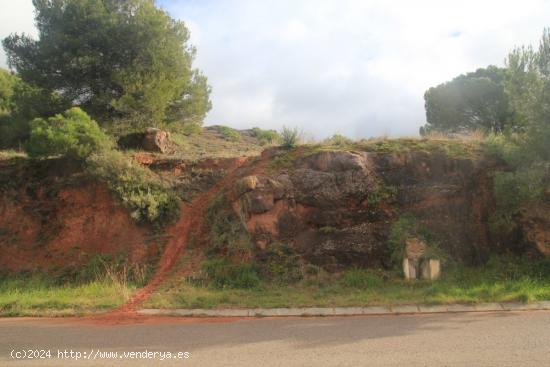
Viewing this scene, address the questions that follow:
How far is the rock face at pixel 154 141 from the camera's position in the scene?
1636 cm

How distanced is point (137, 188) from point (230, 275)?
15.0 ft

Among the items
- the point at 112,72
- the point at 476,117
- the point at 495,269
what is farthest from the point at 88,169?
the point at 476,117

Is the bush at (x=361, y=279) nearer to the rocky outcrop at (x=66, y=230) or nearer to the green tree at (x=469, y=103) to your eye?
the rocky outcrop at (x=66, y=230)

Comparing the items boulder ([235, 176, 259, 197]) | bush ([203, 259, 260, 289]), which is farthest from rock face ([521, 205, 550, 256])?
boulder ([235, 176, 259, 197])

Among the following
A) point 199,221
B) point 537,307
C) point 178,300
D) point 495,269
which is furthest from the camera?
point 199,221

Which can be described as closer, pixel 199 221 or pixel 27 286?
pixel 27 286

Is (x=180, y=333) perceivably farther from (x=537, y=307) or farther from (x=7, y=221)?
(x=7, y=221)

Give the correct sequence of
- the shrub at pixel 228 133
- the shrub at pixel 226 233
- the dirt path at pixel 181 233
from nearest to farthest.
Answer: the dirt path at pixel 181 233 < the shrub at pixel 226 233 < the shrub at pixel 228 133

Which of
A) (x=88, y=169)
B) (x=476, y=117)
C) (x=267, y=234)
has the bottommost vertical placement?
(x=267, y=234)

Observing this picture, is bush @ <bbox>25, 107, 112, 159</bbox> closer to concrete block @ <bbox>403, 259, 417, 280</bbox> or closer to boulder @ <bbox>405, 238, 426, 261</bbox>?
boulder @ <bbox>405, 238, 426, 261</bbox>

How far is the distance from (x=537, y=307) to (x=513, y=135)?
17.1ft

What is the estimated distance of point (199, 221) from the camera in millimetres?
13141

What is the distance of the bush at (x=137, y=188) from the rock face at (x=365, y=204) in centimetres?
241

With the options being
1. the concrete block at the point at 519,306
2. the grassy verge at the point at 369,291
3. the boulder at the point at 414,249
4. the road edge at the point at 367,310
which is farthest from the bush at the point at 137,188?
the concrete block at the point at 519,306
